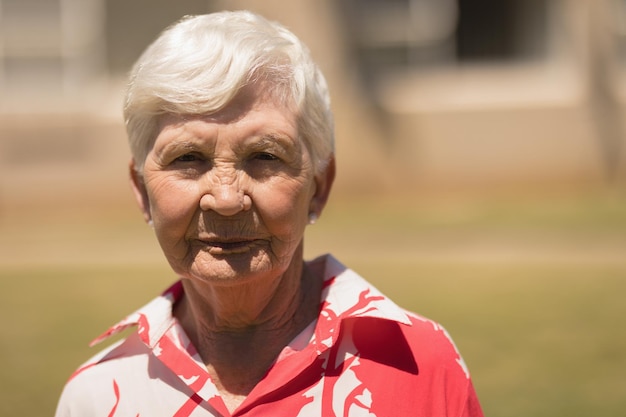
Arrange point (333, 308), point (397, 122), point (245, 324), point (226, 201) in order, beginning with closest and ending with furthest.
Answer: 1. point (226, 201)
2. point (333, 308)
3. point (245, 324)
4. point (397, 122)

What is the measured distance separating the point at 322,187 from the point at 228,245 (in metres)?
0.33

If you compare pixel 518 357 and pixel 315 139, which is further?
pixel 518 357

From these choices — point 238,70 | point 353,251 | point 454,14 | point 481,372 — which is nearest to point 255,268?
point 238,70

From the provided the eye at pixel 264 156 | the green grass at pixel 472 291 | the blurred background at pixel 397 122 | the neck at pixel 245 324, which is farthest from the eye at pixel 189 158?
the blurred background at pixel 397 122

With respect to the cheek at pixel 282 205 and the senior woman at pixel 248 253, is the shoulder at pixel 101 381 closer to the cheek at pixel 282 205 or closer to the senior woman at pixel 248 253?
the senior woman at pixel 248 253

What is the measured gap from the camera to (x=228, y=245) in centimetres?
213

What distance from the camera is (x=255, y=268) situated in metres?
2.14

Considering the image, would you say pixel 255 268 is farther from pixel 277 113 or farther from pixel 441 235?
pixel 441 235

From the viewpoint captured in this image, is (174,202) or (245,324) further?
(245,324)

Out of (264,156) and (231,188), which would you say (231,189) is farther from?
(264,156)

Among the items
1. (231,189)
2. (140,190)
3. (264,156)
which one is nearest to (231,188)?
(231,189)

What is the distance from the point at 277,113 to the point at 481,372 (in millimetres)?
3557

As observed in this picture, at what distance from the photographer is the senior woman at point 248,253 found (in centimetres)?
207

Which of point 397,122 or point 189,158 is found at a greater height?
point 189,158
